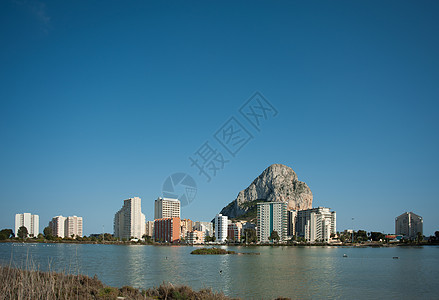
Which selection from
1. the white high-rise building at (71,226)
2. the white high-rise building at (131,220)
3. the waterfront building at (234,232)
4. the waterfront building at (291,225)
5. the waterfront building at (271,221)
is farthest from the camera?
the white high-rise building at (71,226)

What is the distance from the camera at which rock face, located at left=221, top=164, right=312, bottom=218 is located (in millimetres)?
142125

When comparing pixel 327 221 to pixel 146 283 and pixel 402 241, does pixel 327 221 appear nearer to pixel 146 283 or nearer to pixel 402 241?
pixel 402 241

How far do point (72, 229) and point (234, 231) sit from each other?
2398 inches

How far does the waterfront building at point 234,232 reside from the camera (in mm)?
103062

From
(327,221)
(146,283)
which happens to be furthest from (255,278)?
(327,221)

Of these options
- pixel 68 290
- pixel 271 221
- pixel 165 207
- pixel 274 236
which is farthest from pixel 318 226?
pixel 68 290

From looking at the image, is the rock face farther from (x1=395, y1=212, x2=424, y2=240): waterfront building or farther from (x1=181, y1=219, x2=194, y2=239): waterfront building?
(x1=181, y1=219, x2=194, y2=239): waterfront building

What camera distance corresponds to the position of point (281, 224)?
99625 millimetres

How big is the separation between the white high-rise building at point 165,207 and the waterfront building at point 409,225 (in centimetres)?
7637

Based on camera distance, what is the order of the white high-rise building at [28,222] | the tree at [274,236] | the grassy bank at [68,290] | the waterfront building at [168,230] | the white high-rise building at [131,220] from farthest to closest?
1. the white high-rise building at [28,222]
2. the white high-rise building at [131,220]
3. the waterfront building at [168,230]
4. the tree at [274,236]
5. the grassy bank at [68,290]

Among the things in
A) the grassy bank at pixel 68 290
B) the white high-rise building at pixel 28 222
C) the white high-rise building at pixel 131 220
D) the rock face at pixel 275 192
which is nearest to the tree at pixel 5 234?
the white high-rise building at pixel 28 222

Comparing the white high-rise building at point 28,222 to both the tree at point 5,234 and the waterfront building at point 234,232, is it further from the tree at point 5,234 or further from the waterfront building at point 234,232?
the waterfront building at point 234,232

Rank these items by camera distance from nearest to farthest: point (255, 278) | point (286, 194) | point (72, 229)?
1. point (255, 278)
2. point (72, 229)
3. point (286, 194)

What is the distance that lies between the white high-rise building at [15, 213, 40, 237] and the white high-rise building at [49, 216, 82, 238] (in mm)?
6329
